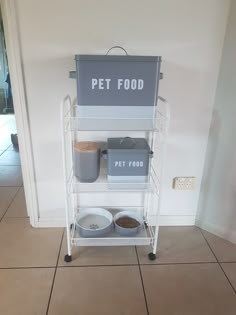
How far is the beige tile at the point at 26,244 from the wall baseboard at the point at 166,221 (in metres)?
0.03

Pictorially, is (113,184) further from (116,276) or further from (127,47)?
(127,47)

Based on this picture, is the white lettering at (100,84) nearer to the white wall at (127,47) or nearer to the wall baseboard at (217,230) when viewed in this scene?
the white wall at (127,47)

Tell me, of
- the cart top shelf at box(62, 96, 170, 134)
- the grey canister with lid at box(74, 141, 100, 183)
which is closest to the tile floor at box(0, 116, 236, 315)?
the grey canister with lid at box(74, 141, 100, 183)

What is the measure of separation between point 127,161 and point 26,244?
0.83 m

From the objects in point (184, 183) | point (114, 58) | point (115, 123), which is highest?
point (114, 58)

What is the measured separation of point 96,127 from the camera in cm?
124

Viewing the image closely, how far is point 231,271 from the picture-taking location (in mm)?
1433

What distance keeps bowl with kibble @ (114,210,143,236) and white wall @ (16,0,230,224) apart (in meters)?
0.46

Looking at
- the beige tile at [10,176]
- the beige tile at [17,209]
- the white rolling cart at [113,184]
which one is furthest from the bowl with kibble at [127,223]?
the beige tile at [10,176]

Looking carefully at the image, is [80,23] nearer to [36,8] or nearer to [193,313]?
[36,8]

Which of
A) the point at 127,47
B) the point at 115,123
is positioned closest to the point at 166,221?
the point at 115,123

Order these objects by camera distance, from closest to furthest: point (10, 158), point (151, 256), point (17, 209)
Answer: point (151, 256) < point (17, 209) < point (10, 158)

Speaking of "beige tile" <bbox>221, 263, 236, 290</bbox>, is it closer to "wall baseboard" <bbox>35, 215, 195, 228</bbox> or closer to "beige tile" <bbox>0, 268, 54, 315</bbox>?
"wall baseboard" <bbox>35, 215, 195, 228</bbox>

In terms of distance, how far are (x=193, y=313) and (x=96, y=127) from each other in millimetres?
970
